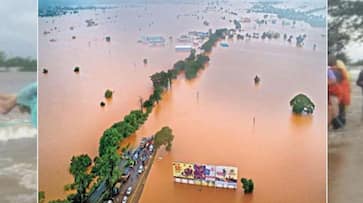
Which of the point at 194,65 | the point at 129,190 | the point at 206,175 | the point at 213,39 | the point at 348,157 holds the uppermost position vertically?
the point at 213,39

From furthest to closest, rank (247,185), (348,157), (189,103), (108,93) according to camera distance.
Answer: (108,93) < (189,103) < (247,185) < (348,157)

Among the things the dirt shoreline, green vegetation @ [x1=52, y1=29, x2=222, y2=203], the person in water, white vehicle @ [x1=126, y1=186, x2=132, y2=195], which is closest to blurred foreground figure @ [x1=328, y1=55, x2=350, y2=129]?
the dirt shoreline

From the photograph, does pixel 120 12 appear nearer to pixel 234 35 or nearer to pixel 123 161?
pixel 234 35

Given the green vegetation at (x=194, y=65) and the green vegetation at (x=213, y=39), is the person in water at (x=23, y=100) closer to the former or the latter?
the green vegetation at (x=194, y=65)

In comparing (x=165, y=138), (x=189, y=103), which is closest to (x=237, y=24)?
(x=189, y=103)

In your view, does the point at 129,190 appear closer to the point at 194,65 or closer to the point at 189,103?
the point at 189,103

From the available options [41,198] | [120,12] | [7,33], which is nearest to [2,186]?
[41,198]

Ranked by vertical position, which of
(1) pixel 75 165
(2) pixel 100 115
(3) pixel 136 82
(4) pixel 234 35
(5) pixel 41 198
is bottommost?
(5) pixel 41 198

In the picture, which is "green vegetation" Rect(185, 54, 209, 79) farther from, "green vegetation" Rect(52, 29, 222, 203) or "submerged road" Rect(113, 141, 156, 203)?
"submerged road" Rect(113, 141, 156, 203)
